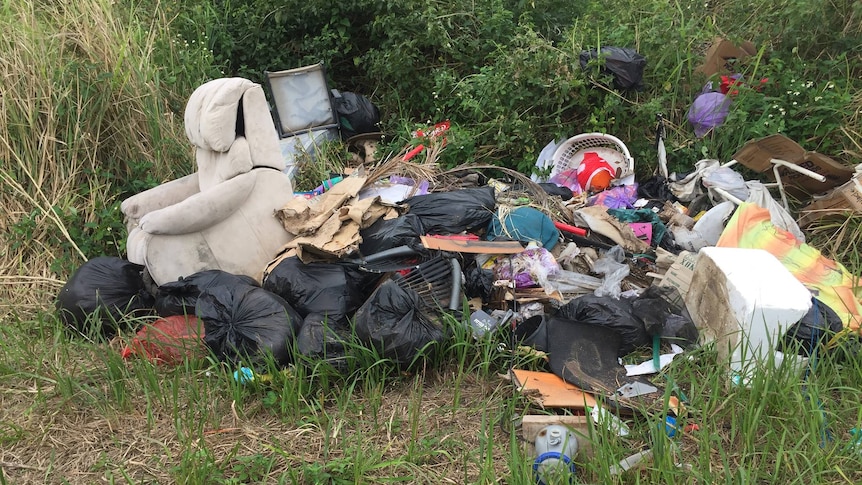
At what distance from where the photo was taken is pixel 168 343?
10.6 ft

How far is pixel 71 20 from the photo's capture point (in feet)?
15.8

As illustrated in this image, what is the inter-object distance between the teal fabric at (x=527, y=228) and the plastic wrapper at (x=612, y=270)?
317 mm

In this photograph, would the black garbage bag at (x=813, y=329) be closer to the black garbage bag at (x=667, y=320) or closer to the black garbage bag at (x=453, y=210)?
the black garbage bag at (x=667, y=320)

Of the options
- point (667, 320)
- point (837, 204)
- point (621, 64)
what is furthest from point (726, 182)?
point (667, 320)

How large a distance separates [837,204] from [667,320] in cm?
173

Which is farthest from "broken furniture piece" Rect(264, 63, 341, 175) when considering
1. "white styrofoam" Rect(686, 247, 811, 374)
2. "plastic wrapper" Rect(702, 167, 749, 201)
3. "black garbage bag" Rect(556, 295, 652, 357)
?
"white styrofoam" Rect(686, 247, 811, 374)

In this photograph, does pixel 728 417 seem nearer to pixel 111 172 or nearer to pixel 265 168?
pixel 265 168

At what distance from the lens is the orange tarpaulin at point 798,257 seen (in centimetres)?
335

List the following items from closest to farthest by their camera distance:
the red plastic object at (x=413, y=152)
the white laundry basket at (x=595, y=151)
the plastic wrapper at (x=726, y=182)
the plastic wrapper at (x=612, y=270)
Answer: the plastic wrapper at (x=612, y=270), the plastic wrapper at (x=726, y=182), the white laundry basket at (x=595, y=151), the red plastic object at (x=413, y=152)

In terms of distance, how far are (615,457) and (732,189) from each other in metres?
2.64

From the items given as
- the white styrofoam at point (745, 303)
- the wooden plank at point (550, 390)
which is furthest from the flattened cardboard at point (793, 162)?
the wooden plank at point (550, 390)

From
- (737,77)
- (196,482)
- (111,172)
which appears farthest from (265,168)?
(737,77)

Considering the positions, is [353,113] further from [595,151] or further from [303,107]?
[595,151]

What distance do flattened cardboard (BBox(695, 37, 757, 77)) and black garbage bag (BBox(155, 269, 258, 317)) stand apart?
13.2 ft
